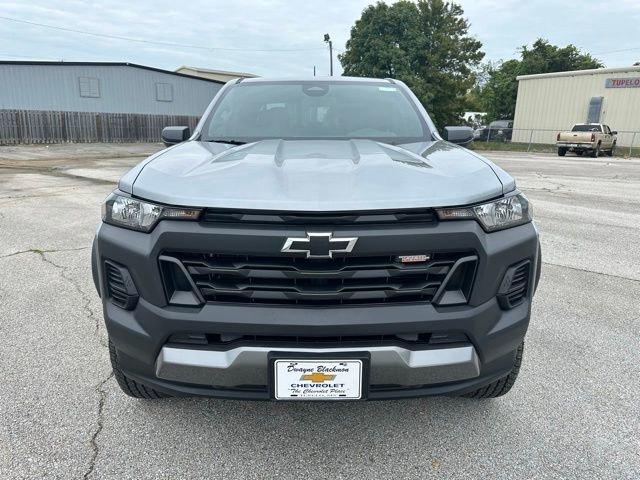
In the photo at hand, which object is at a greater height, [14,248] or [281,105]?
[281,105]

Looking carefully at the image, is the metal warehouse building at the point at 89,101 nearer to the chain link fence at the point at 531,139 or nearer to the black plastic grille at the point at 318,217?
the chain link fence at the point at 531,139

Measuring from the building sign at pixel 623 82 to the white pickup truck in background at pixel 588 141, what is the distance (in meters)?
5.52

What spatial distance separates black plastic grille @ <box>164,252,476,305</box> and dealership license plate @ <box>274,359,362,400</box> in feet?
0.75

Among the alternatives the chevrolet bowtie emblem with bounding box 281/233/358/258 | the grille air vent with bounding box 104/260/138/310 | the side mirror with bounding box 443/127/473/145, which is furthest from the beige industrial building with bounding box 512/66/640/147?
the grille air vent with bounding box 104/260/138/310

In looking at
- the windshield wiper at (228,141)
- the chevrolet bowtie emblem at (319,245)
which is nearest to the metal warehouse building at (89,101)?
the windshield wiper at (228,141)

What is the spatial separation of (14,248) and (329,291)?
4.80 meters

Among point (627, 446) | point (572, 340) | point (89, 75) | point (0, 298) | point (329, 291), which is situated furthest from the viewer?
point (89, 75)

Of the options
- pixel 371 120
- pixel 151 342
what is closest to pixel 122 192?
pixel 151 342

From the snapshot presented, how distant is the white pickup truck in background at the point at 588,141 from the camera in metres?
23.4

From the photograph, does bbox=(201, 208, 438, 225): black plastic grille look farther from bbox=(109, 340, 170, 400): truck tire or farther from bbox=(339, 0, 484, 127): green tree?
bbox=(339, 0, 484, 127): green tree

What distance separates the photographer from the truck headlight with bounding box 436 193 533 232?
1.84 metres

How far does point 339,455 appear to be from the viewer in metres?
2.10

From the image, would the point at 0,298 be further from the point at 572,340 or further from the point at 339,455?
the point at 572,340

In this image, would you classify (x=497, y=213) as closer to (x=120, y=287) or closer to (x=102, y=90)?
(x=120, y=287)
